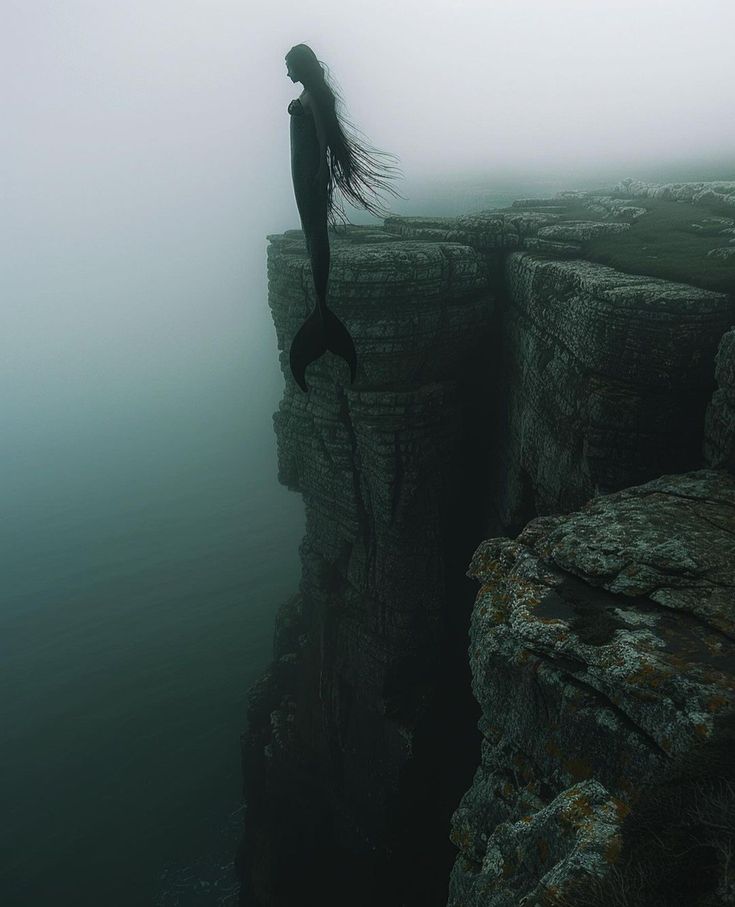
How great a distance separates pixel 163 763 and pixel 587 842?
4128 cm

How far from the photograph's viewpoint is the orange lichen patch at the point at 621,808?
4.97 meters

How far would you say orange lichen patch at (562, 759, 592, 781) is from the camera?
19.7 feet

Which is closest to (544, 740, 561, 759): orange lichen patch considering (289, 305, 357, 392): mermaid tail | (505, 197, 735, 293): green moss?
(289, 305, 357, 392): mermaid tail

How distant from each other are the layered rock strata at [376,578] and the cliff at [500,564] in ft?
0.26

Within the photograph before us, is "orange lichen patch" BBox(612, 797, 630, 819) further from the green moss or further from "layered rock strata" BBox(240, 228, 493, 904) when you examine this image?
"layered rock strata" BBox(240, 228, 493, 904)

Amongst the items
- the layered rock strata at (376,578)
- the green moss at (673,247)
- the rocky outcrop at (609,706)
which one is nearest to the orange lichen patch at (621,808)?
the rocky outcrop at (609,706)

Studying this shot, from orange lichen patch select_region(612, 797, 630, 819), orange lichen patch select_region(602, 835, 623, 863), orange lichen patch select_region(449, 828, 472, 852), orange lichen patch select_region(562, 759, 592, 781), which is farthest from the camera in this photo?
orange lichen patch select_region(449, 828, 472, 852)

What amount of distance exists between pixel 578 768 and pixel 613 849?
164cm

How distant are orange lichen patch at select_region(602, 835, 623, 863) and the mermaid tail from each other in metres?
4.80

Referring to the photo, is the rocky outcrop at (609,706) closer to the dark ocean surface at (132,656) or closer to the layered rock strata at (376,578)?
the layered rock strata at (376,578)

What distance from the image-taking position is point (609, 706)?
19.7 feet

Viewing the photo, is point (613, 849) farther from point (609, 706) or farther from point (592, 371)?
point (592, 371)

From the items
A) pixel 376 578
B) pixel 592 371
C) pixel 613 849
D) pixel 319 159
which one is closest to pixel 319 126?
pixel 319 159

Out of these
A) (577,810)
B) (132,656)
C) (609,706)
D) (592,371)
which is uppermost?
(592,371)
